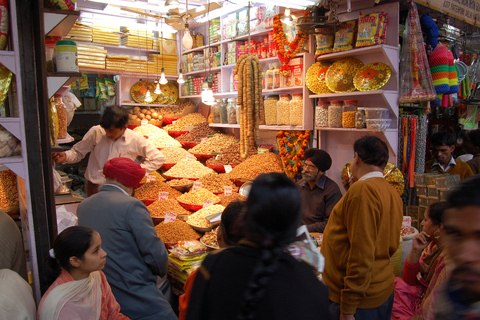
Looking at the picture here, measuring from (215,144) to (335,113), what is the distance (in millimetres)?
1975

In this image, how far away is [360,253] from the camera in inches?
71.4

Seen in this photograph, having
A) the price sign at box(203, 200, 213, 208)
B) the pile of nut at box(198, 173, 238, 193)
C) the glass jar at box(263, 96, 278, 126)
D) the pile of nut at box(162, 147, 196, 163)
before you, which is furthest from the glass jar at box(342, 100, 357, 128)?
the pile of nut at box(162, 147, 196, 163)

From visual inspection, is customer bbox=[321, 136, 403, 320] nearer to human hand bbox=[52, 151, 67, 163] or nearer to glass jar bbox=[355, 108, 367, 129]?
glass jar bbox=[355, 108, 367, 129]

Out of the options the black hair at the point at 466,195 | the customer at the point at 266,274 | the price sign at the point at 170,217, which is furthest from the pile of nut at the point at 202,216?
the black hair at the point at 466,195

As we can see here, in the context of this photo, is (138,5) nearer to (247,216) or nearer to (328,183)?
(328,183)

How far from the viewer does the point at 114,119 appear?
3.78 m

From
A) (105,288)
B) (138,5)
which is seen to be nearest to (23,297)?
(105,288)

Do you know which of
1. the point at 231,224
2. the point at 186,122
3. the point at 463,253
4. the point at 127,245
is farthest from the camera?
the point at 186,122

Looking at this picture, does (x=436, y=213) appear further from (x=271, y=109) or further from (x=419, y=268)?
(x=271, y=109)

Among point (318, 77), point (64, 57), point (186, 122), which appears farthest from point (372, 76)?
point (186, 122)

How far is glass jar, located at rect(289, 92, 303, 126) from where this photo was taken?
403cm

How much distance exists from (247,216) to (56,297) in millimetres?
1238

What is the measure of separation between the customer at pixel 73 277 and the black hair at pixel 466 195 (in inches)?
60.2

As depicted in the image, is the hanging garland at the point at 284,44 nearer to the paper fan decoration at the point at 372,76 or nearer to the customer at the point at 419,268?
the paper fan decoration at the point at 372,76
